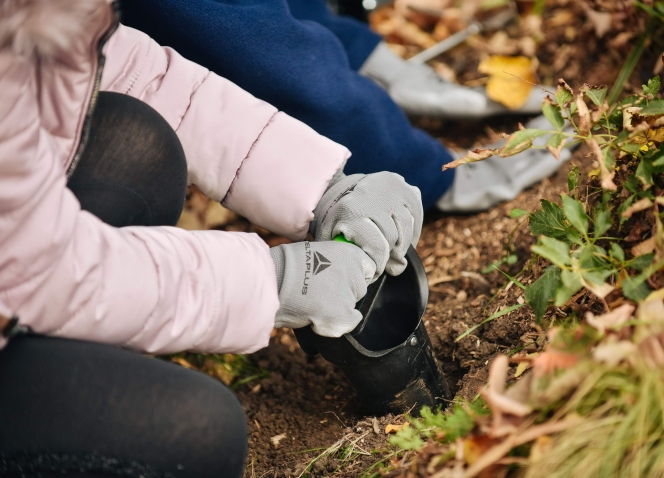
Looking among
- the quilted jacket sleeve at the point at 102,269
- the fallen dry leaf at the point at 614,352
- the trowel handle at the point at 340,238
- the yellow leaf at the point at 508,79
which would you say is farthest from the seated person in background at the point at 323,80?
the fallen dry leaf at the point at 614,352

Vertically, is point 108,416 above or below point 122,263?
below

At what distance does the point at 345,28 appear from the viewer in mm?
1713

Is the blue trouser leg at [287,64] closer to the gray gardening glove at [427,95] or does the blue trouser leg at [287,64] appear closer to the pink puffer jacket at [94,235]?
the pink puffer jacket at [94,235]

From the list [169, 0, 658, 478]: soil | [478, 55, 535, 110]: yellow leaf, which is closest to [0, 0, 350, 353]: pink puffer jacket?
[169, 0, 658, 478]: soil

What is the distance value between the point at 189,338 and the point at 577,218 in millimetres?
638

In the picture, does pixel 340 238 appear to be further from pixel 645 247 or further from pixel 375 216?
pixel 645 247

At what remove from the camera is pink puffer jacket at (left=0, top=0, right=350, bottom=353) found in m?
0.81

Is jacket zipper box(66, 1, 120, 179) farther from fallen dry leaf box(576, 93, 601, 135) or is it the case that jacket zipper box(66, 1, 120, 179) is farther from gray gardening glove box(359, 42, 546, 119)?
gray gardening glove box(359, 42, 546, 119)

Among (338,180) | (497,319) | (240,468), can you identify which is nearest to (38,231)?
(240,468)

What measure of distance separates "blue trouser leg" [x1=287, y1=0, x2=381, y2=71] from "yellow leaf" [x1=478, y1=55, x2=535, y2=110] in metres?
0.38

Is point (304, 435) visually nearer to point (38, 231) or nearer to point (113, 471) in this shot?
point (113, 471)

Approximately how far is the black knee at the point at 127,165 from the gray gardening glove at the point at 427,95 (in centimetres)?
93

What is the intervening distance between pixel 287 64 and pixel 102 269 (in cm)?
70

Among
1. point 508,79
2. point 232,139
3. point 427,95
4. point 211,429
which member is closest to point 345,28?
point 427,95
